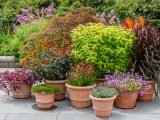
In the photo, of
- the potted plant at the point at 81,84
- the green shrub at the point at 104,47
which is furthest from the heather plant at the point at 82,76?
the green shrub at the point at 104,47

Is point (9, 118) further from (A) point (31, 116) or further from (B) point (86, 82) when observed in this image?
(B) point (86, 82)

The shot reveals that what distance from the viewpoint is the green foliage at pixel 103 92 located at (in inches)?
214

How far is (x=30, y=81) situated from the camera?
245 inches

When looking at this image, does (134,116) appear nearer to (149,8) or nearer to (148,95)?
(148,95)

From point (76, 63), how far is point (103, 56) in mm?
487

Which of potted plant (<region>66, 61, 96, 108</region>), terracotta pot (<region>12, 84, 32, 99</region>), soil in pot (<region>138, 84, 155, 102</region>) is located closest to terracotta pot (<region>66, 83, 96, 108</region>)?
potted plant (<region>66, 61, 96, 108</region>)

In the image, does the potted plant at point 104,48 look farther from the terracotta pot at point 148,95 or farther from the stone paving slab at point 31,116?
the stone paving slab at point 31,116

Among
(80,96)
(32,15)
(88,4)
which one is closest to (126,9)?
(88,4)

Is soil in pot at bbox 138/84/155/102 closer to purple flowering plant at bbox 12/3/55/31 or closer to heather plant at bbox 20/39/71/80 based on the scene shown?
heather plant at bbox 20/39/71/80

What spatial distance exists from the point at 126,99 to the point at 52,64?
1.29m

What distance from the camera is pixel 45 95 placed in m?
5.73

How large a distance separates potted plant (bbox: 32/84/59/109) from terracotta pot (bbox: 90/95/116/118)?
66 cm

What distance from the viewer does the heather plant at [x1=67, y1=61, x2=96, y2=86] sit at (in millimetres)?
5797

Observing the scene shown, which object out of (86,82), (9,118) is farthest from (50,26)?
(9,118)
